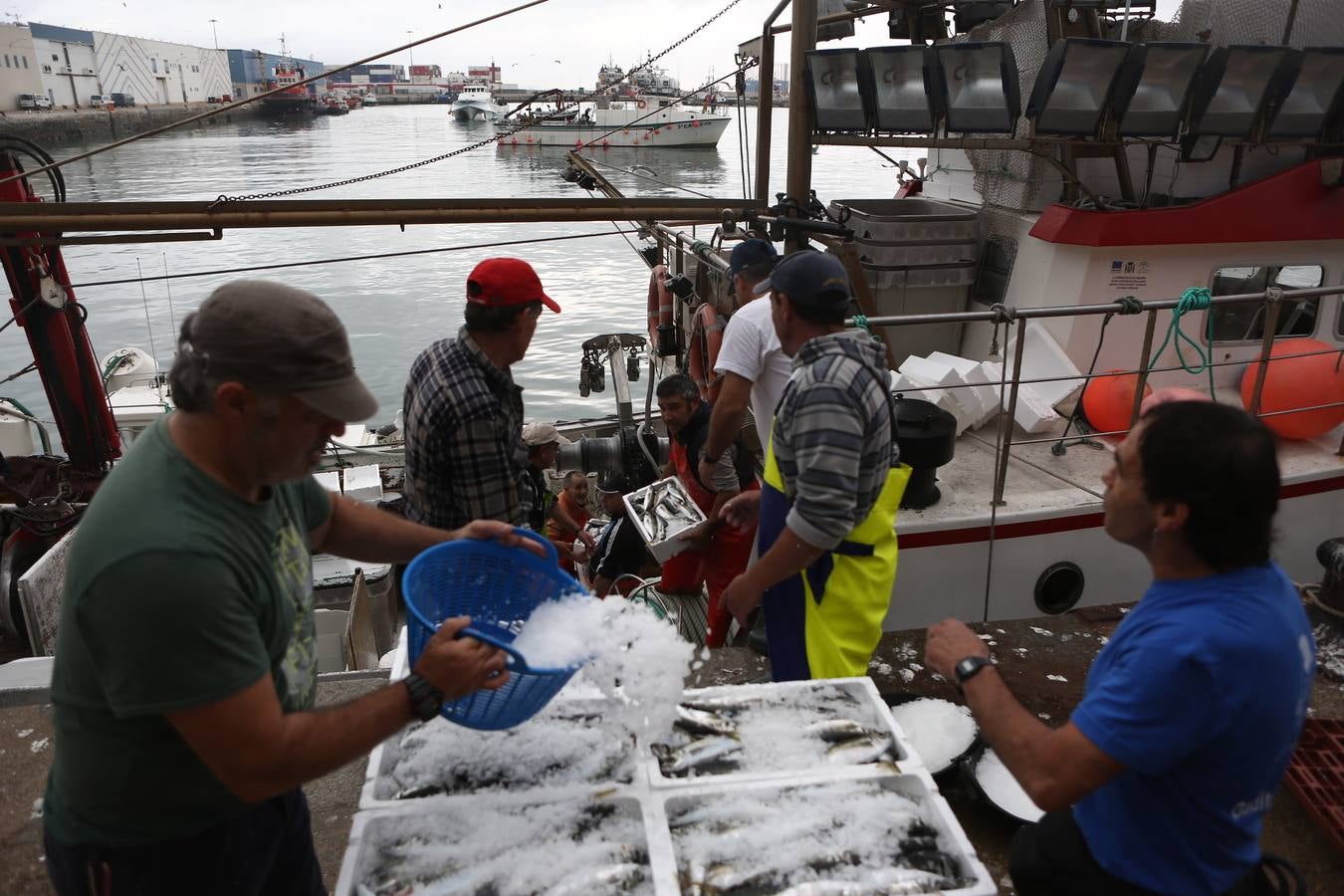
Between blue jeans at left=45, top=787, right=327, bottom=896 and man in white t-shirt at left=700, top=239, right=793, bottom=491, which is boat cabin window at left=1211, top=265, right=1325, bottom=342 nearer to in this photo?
man in white t-shirt at left=700, top=239, right=793, bottom=491

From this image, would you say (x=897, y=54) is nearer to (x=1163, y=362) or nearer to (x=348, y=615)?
(x=1163, y=362)

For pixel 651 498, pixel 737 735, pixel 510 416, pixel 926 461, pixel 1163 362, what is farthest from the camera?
pixel 1163 362

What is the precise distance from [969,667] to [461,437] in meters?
1.73

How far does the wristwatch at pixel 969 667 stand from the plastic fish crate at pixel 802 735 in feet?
0.89

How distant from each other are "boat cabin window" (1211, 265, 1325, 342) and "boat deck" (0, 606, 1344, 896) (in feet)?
9.24

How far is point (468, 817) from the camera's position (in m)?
1.92

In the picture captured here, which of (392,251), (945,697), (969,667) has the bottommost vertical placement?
(392,251)

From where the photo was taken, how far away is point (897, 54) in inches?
238

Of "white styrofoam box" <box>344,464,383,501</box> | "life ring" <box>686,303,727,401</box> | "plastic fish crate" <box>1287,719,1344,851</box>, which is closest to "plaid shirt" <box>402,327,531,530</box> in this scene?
"plastic fish crate" <box>1287,719,1344,851</box>

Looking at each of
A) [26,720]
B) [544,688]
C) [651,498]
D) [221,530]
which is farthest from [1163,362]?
[26,720]

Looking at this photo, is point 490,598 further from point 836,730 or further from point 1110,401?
point 1110,401

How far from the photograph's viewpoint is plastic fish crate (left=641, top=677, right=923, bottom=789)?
2029mm

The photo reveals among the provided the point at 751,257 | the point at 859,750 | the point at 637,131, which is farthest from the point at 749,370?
the point at 637,131

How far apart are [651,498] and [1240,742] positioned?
12.3 feet
